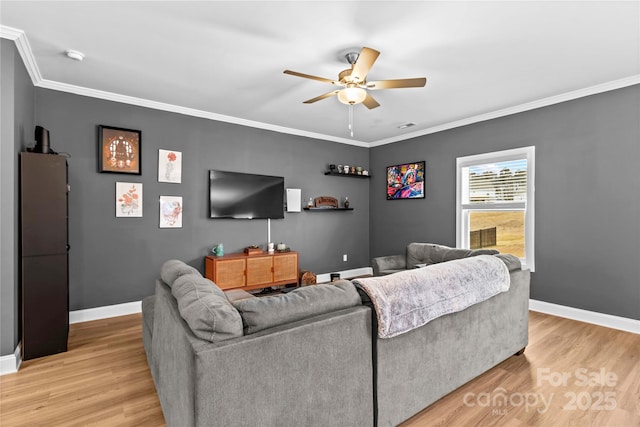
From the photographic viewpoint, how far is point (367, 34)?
2.50m

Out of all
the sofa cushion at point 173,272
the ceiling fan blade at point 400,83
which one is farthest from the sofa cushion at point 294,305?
the ceiling fan blade at point 400,83

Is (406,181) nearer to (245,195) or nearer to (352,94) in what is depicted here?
(245,195)

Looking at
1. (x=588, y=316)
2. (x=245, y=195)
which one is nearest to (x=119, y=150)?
(x=245, y=195)

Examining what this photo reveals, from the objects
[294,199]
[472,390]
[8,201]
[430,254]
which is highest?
[294,199]

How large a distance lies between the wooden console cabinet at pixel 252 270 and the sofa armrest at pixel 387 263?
4.00ft

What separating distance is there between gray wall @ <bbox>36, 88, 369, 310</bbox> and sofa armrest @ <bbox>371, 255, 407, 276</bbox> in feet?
5.00

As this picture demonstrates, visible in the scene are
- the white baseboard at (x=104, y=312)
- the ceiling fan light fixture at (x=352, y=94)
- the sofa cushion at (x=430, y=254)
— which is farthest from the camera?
the sofa cushion at (x=430, y=254)

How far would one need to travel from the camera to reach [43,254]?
108 inches

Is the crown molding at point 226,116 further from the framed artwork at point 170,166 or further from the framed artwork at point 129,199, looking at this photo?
the framed artwork at point 129,199

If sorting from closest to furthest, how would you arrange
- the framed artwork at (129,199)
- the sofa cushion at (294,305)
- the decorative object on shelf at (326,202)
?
the sofa cushion at (294,305) → the framed artwork at (129,199) → the decorative object on shelf at (326,202)

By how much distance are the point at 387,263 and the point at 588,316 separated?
2298 millimetres

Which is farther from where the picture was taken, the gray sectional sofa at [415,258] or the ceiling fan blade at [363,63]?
the gray sectional sofa at [415,258]

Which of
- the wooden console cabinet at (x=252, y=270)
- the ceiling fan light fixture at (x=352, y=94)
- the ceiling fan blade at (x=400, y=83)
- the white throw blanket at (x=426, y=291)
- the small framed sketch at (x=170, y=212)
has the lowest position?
the wooden console cabinet at (x=252, y=270)

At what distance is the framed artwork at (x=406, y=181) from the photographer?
5.46 m
